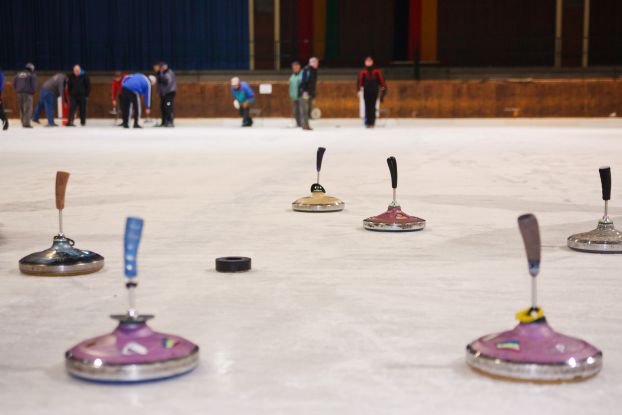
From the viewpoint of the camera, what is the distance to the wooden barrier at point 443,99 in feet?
89.1

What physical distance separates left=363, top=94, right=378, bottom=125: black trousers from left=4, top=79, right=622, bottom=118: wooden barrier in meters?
3.19

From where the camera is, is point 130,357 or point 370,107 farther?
point 370,107

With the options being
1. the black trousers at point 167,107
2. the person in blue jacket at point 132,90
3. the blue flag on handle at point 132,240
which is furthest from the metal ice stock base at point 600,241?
the black trousers at point 167,107

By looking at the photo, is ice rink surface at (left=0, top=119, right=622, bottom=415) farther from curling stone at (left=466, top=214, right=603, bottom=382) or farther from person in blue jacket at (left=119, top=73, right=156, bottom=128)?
person in blue jacket at (left=119, top=73, right=156, bottom=128)

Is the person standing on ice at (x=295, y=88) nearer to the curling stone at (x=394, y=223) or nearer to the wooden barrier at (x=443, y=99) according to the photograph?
the wooden barrier at (x=443, y=99)

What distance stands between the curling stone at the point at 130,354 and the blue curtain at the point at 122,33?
28.2 m

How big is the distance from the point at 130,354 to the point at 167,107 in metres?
23.1

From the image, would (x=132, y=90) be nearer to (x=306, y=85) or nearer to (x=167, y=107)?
(x=167, y=107)

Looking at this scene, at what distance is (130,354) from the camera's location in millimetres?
2812

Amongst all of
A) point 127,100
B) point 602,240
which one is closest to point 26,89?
point 127,100

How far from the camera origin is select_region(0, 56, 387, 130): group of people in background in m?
23.5

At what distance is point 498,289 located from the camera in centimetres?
434

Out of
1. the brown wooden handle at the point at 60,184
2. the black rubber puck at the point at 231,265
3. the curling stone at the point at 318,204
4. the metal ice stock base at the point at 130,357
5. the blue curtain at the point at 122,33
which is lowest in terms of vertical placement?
the curling stone at the point at 318,204

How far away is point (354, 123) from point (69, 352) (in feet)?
82.1
